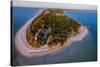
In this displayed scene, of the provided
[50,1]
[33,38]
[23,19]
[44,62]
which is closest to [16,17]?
[23,19]

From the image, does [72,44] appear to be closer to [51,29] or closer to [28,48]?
[51,29]

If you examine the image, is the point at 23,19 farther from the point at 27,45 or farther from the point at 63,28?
the point at 63,28

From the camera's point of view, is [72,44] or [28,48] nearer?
[28,48]

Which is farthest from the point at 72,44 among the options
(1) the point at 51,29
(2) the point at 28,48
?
(2) the point at 28,48

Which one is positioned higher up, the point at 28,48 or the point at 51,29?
the point at 51,29
